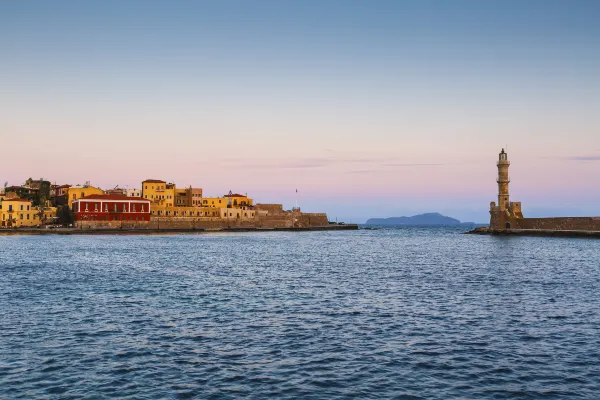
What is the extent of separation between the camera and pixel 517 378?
17281mm

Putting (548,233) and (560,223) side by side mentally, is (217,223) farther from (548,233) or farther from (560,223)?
(560,223)

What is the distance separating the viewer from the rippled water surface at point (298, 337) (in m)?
16.5

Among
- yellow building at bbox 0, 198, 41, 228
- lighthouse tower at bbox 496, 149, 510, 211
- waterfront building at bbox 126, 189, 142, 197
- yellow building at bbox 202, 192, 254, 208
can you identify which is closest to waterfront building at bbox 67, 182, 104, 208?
yellow building at bbox 0, 198, 41, 228

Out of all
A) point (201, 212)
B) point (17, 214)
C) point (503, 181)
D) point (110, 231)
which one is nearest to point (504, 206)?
point (503, 181)

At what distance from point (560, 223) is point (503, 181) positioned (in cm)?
1517

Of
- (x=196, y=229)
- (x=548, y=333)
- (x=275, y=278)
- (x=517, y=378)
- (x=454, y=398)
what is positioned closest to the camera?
(x=454, y=398)

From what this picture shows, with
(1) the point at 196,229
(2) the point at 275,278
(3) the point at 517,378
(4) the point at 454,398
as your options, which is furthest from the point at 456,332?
(1) the point at 196,229

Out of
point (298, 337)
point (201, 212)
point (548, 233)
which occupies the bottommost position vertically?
point (298, 337)

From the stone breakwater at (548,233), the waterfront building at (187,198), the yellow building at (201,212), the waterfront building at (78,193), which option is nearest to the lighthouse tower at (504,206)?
the stone breakwater at (548,233)

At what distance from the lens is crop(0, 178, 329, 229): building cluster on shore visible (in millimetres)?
134375

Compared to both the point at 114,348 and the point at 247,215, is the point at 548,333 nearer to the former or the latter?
the point at 114,348

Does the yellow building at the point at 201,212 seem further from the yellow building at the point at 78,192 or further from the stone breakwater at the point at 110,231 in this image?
the yellow building at the point at 78,192

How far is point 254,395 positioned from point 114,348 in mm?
7548

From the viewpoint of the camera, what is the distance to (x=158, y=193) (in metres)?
156
